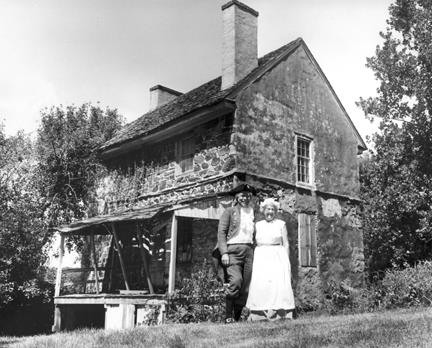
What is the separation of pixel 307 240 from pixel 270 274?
7.20m

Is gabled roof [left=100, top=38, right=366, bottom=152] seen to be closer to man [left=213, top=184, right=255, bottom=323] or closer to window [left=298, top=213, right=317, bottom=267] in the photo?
window [left=298, top=213, right=317, bottom=267]

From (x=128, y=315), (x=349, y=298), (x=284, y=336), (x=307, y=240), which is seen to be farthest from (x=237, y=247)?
(x=349, y=298)

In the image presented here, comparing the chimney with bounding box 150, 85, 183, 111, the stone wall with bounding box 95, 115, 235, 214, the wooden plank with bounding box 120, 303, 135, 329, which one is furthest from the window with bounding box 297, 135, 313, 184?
the chimney with bounding box 150, 85, 183, 111

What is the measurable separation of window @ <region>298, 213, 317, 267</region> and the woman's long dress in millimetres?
6652

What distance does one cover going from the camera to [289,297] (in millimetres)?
8062

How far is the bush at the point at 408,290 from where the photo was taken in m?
12.9

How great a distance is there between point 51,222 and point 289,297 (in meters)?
15.3

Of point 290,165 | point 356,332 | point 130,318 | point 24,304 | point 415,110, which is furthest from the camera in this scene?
point 415,110

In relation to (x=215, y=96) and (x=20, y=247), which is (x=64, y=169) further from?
(x=215, y=96)

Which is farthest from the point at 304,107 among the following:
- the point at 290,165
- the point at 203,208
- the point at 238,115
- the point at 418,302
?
the point at 418,302

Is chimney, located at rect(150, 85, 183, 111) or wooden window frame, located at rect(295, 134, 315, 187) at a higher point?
chimney, located at rect(150, 85, 183, 111)

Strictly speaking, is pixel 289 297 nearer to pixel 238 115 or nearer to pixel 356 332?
pixel 356 332

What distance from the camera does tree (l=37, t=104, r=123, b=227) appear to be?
21.3 metres

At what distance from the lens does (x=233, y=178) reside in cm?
1335
